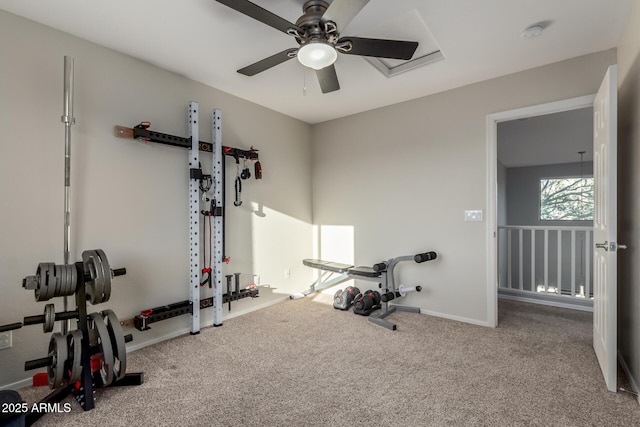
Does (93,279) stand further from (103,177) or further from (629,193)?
(629,193)

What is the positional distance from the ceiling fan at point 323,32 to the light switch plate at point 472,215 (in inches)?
73.7

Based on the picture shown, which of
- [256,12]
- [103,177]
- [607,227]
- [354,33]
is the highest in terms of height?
[354,33]

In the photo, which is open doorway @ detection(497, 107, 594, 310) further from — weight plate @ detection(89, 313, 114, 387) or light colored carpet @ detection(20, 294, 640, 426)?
weight plate @ detection(89, 313, 114, 387)

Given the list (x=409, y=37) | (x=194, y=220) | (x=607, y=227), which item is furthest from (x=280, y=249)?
(x=607, y=227)

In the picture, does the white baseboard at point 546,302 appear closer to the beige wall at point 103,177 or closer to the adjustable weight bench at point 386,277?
the adjustable weight bench at point 386,277

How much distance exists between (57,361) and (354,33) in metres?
2.85

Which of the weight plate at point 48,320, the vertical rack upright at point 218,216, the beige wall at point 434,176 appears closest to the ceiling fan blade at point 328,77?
the vertical rack upright at point 218,216

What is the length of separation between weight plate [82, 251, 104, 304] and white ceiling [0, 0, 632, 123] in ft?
5.35

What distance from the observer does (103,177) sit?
2.50 m

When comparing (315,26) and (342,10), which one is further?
(315,26)

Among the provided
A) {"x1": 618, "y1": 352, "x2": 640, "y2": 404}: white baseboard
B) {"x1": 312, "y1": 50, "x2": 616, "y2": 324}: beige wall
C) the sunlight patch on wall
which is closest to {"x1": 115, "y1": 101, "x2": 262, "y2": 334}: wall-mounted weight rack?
the sunlight patch on wall

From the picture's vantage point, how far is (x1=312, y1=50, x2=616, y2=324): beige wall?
301cm

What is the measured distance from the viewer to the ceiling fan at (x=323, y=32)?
5.18 feet

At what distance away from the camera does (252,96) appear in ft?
11.6
